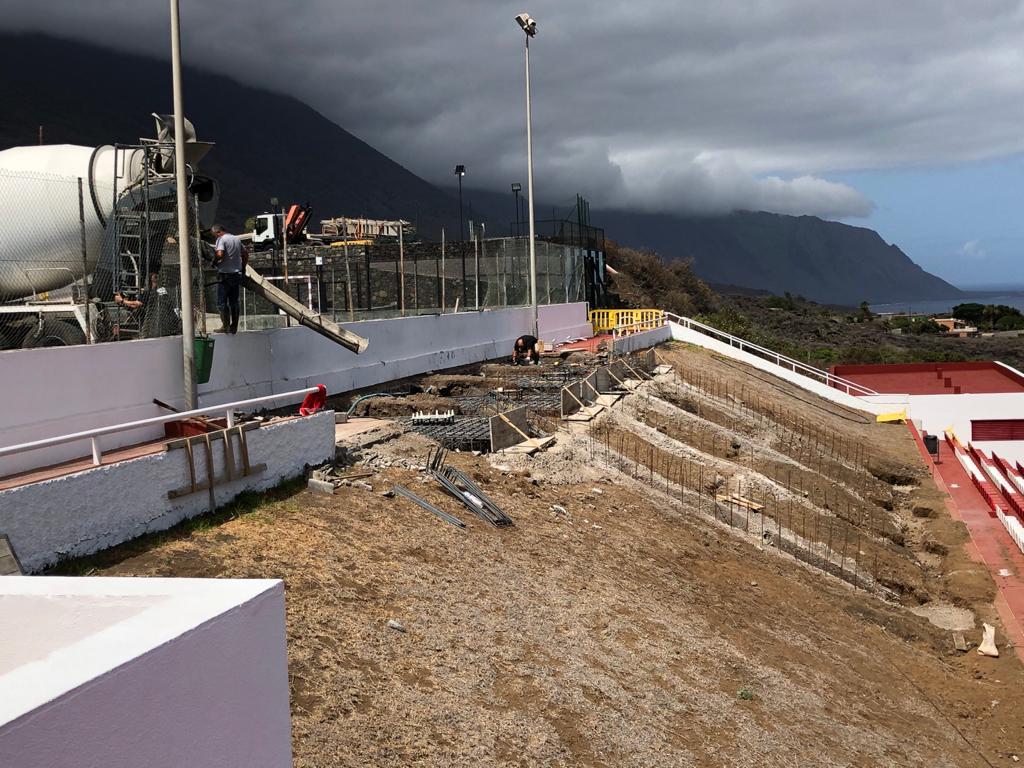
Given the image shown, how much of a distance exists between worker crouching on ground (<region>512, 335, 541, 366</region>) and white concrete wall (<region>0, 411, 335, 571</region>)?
16.4m

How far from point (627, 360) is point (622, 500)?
14.1 metres

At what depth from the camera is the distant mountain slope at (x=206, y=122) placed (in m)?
121

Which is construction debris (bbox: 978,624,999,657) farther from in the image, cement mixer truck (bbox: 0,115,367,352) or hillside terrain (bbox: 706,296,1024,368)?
hillside terrain (bbox: 706,296,1024,368)

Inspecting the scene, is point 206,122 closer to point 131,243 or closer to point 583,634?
point 131,243

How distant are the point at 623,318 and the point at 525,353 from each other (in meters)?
16.1

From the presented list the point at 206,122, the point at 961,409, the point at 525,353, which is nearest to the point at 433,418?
the point at 525,353

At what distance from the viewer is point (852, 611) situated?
48.1 feet

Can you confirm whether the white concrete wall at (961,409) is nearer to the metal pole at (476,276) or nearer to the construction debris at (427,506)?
the metal pole at (476,276)

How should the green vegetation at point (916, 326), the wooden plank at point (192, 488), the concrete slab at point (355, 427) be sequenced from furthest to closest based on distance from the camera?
the green vegetation at point (916, 326), the concrete slab at point (355, 427), the wooden plank at point (192, 488)

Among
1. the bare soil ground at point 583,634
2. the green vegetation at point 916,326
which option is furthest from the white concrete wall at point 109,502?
the green vegetation at point 916,326

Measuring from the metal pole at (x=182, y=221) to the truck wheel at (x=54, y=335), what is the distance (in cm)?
138

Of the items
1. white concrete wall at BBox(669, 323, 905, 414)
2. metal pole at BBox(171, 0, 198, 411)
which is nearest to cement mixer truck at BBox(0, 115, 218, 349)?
metal pole at BBox(171, 0, 198, 411)

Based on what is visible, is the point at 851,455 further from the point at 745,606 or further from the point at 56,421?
the point at 56,421

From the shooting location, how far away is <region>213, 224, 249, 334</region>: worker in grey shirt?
15.6 metres
